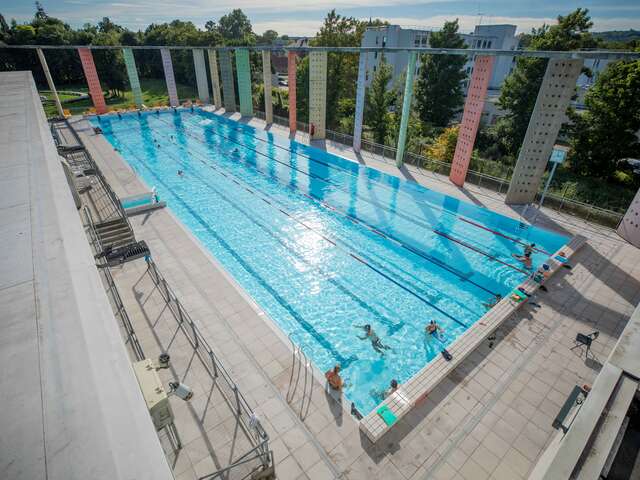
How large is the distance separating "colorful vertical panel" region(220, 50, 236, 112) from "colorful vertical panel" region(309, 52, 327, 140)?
12.0 m

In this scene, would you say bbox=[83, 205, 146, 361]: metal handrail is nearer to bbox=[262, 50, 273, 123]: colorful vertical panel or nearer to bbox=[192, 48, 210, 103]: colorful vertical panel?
bbox=[262, 50, 273, 123]: colorful vertical panel

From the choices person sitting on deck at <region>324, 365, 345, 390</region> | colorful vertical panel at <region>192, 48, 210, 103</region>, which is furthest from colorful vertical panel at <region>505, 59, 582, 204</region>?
colorful vertical panel at <region>192, 48, 210, 103</region>

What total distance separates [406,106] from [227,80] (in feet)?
68.3

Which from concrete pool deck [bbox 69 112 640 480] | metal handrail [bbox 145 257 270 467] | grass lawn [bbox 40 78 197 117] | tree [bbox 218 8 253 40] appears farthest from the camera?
tree [bbox 218 8 253 40]

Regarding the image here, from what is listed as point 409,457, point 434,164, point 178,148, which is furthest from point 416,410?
point 178,148

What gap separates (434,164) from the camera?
19344 millimetres

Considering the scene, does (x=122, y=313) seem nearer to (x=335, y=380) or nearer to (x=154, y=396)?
(x=154, y=396)

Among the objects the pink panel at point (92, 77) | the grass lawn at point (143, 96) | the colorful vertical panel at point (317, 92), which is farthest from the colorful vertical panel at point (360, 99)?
the grass lawn at point (143, 96)

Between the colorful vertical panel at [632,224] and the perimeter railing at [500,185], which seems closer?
the colorful vertical panel at [632,224]

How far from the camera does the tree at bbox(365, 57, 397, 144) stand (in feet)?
80.7

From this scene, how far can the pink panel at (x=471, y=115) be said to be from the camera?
1509 centimetres

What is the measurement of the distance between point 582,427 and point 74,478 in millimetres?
4690

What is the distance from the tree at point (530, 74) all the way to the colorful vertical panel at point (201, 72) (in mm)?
27746

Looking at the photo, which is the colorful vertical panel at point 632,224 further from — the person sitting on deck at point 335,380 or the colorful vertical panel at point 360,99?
Answer: the colorful vertical panel at point 360,99
